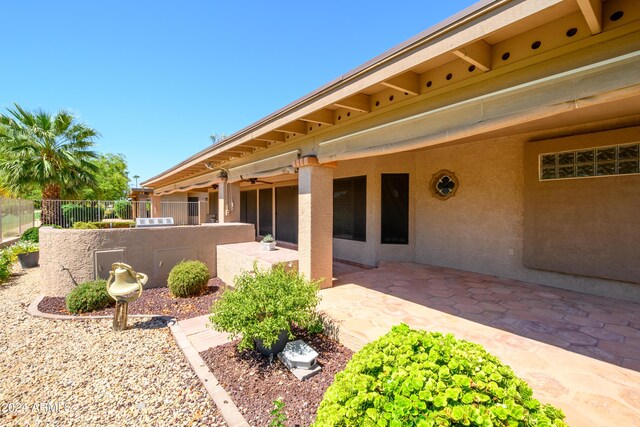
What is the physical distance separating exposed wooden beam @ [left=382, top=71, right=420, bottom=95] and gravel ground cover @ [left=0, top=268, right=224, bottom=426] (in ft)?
15.2

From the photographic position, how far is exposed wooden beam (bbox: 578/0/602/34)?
2.25m

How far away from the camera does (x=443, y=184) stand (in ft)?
25.4

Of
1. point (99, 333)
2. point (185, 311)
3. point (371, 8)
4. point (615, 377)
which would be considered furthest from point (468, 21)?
point (99, 333)

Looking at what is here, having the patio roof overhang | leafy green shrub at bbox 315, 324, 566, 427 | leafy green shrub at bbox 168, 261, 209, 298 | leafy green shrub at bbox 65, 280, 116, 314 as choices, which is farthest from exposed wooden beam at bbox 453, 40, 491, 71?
leafy green shrub at bbox 65, 280, 116, 314

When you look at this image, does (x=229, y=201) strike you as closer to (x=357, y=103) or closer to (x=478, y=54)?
(x=357, y=103)

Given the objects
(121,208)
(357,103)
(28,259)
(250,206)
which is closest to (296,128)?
(357,103)

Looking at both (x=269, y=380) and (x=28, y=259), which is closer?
(x=269, y=380)

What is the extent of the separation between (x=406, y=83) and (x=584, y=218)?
4.78 m

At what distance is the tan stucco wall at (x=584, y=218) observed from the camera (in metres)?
4.89

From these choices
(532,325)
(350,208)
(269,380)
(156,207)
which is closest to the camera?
(269,380)

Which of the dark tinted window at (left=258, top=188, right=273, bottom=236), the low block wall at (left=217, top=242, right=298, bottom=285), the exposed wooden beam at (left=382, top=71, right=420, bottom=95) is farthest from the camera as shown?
the dark tinted window at (left=258, top=188, right=273, bottom=236)

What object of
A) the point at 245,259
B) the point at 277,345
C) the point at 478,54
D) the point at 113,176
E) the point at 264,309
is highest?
the point at 113,176

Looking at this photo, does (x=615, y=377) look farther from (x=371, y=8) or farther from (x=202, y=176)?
(x=202, y=176)

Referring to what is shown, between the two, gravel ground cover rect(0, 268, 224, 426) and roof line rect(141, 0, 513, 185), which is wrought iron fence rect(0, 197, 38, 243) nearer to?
gravel ground cover rect(0, 268, 224, 426)
